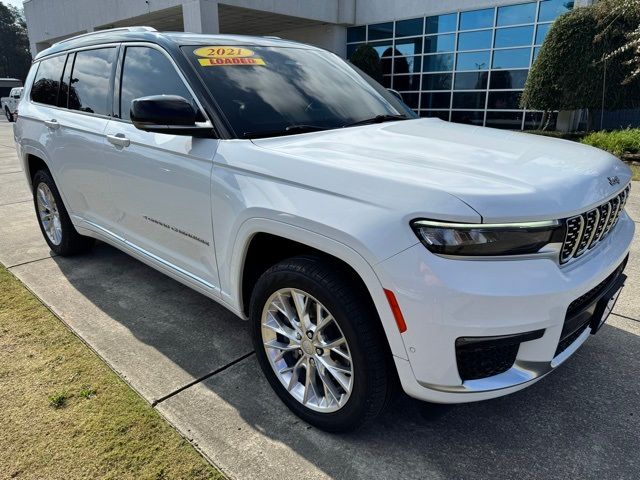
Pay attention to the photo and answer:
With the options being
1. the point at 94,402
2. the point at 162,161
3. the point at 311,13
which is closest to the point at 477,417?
the point at 94,402

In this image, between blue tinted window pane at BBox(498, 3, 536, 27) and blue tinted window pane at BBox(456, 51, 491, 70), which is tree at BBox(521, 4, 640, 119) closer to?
blue tinted window pane at BBox(498, 3, 536, 27)

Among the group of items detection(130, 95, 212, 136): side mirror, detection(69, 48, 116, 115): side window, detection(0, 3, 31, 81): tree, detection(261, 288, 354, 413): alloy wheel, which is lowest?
detection(261, 288, 354, 413): alloy wheel

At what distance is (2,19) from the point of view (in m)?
70.6

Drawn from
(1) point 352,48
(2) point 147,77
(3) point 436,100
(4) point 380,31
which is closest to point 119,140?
(2) point 147,77

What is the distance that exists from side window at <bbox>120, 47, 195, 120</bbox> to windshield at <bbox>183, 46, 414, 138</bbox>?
16 cm

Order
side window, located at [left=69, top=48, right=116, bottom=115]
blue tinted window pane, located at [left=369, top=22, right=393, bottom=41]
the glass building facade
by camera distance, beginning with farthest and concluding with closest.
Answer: blue tinted window pane, located at [left=369, top=22, right=393, bottom=41], the glass building facade, side window, located at [left=69, top=48, right=116, bottom=115]

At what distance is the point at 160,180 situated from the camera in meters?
2.91

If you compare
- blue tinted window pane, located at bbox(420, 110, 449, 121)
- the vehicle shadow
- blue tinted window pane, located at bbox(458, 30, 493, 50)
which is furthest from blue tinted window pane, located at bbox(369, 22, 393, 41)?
the vehicle shadow

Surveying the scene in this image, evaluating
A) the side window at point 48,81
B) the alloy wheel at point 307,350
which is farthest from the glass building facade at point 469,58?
the alloy wheel at point 307,350

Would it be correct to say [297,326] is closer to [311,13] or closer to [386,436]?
[386,436]

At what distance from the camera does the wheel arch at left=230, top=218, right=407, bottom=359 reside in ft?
6.27

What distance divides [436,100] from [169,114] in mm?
17677

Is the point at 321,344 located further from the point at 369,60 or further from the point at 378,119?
the point at 369,60

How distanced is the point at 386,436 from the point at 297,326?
2.22 ft
